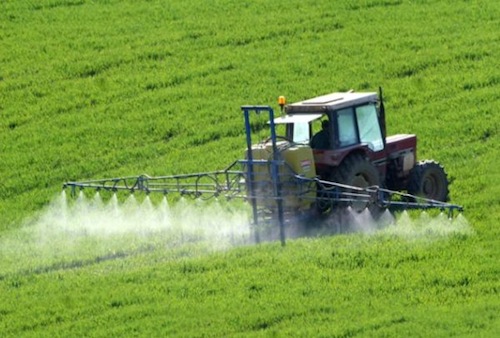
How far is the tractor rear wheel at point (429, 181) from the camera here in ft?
87.1

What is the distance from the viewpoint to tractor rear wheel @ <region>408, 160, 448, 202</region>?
26562 millimetres

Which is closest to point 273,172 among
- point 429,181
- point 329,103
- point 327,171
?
point 327,171

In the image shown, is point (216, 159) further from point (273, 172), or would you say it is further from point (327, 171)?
point (273, 172)

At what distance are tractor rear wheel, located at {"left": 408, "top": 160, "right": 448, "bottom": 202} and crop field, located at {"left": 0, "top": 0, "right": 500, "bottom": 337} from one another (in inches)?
14.4

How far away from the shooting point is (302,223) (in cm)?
2497

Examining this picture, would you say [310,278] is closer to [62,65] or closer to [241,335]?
[241,335]

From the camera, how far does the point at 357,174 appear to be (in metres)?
25.3

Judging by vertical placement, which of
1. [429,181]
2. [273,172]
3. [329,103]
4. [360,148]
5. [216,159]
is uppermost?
[329,103]

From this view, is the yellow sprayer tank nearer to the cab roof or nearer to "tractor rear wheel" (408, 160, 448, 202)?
the cab roof

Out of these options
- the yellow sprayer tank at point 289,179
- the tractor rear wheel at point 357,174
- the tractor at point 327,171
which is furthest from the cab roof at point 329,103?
the yellow sprayer tank at point 289,179

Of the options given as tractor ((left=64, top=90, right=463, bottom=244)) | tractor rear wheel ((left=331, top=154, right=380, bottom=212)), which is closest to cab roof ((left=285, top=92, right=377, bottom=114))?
tractor ((left=64, top=90, right=463, bottom=244))

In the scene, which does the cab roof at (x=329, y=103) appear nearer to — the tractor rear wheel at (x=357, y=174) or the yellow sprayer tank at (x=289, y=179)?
the tractor rear wheel at (x=357, y=174)

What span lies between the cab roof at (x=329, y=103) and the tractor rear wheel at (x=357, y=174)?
2.91ft

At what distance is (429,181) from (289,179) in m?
3.37
